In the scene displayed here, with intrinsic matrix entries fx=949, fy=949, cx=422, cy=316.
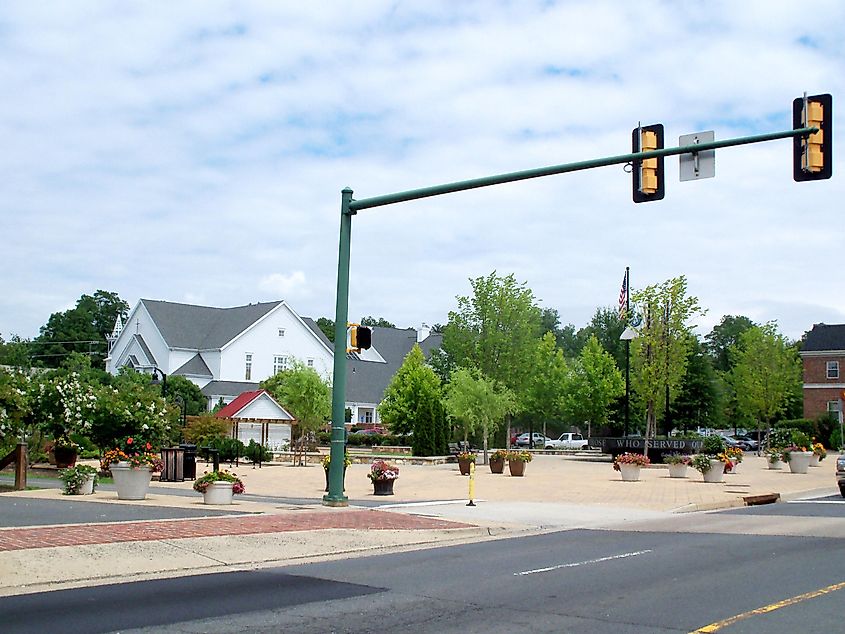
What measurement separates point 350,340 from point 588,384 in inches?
2049

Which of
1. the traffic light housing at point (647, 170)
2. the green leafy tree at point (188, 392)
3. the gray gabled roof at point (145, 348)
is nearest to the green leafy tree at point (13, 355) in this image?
the gray gabled roof at point (145, 348)

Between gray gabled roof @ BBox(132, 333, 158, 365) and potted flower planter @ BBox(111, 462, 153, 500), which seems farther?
gray gabled roof @ BBox(132, 333, 158, 365)

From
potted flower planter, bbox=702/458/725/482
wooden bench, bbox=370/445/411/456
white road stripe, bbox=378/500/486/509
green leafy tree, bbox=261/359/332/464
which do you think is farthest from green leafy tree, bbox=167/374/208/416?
white road stripe, bbox=378/500/486/509

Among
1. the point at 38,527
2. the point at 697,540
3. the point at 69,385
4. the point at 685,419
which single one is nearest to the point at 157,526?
the point at 38,527

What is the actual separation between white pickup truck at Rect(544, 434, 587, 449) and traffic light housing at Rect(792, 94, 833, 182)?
57.6 meters

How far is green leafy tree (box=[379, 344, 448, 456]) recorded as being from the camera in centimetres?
4838

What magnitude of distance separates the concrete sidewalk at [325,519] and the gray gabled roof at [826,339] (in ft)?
145

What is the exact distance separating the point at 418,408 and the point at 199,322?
1345 inches

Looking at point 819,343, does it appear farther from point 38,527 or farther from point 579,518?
point 38,527

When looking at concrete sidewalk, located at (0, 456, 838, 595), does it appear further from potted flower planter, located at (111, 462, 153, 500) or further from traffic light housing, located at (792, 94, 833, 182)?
traffic light housing, located at (792, 94, 833, 182)

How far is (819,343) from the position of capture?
77.1 metres

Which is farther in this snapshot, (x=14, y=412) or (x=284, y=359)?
(x=284, y=359)

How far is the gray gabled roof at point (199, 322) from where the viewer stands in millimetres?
74562

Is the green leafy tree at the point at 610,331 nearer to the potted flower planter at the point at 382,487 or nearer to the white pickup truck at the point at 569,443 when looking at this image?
the white pickup truck at the point at 569,443
